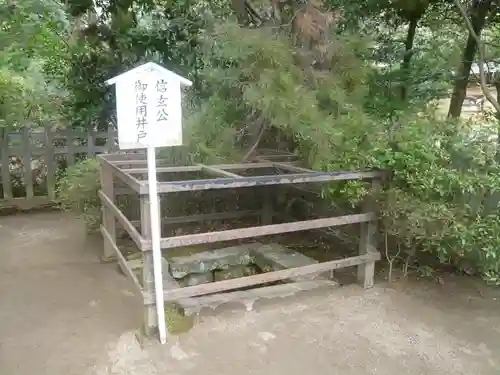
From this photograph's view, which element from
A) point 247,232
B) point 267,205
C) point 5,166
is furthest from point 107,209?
point 5,166

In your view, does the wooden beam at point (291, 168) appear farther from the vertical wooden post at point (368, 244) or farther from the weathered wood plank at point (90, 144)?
the weathered wood plank at point (90, 144)

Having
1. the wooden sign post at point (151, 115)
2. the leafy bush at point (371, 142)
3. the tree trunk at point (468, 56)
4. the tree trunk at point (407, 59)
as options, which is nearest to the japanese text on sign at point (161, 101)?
the wooden sign post at point (151, 115)

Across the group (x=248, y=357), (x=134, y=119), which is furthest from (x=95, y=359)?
(x=134, y=119)

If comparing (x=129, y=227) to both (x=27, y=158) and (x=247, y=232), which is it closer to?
(x=247, y=232)

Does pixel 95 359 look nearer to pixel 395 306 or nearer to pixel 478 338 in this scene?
pixel 395 306

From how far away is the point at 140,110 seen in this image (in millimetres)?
2949

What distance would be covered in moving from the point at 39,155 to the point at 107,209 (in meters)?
2.96

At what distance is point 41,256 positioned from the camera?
5.04m

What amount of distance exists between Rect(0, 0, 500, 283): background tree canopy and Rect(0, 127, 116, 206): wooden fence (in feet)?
4.31

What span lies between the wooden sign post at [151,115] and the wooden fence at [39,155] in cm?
447

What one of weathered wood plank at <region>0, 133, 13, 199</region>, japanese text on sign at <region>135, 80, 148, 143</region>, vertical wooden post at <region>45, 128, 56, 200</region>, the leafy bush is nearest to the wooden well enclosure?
the leafy bush

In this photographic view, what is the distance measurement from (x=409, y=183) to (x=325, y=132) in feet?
2.46

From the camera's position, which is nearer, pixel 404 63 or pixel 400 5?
pixel 400 5

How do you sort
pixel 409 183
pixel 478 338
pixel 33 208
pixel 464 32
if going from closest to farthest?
pixel 478 338, pixel 409 183, pixel 464 32, pixel 33 208
